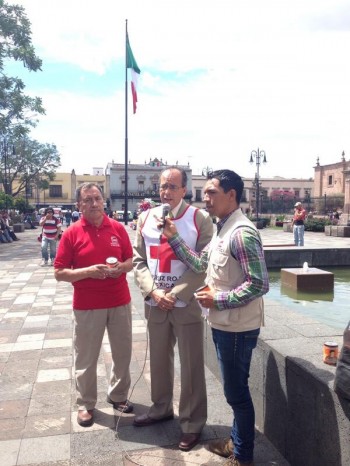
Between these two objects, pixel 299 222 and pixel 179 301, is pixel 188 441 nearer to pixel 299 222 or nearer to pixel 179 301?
pixel 179 301

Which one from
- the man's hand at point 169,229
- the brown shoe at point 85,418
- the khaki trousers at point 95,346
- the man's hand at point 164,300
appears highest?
the man's hand at point 169,229

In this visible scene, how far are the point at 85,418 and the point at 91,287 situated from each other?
97 cm

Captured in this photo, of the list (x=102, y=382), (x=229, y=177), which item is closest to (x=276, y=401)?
(x=229, y=177)

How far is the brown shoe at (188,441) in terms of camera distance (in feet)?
9.32

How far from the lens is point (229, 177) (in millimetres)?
2504

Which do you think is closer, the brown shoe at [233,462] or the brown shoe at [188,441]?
the brown shoe at [233,462]

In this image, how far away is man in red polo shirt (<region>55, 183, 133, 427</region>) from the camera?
10.5 feet

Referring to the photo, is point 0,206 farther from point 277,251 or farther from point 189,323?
point 189,323

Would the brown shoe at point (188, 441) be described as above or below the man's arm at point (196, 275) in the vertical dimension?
below

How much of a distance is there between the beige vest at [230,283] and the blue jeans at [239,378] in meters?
0.05

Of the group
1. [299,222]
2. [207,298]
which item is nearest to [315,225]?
[299,222]

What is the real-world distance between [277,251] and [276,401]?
327 inches

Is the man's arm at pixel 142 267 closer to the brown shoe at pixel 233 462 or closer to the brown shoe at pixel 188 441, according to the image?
the brown shoe at pixel 188 441

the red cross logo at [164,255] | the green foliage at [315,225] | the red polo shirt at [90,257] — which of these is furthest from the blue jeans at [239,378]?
the green foliage at [315,225]
